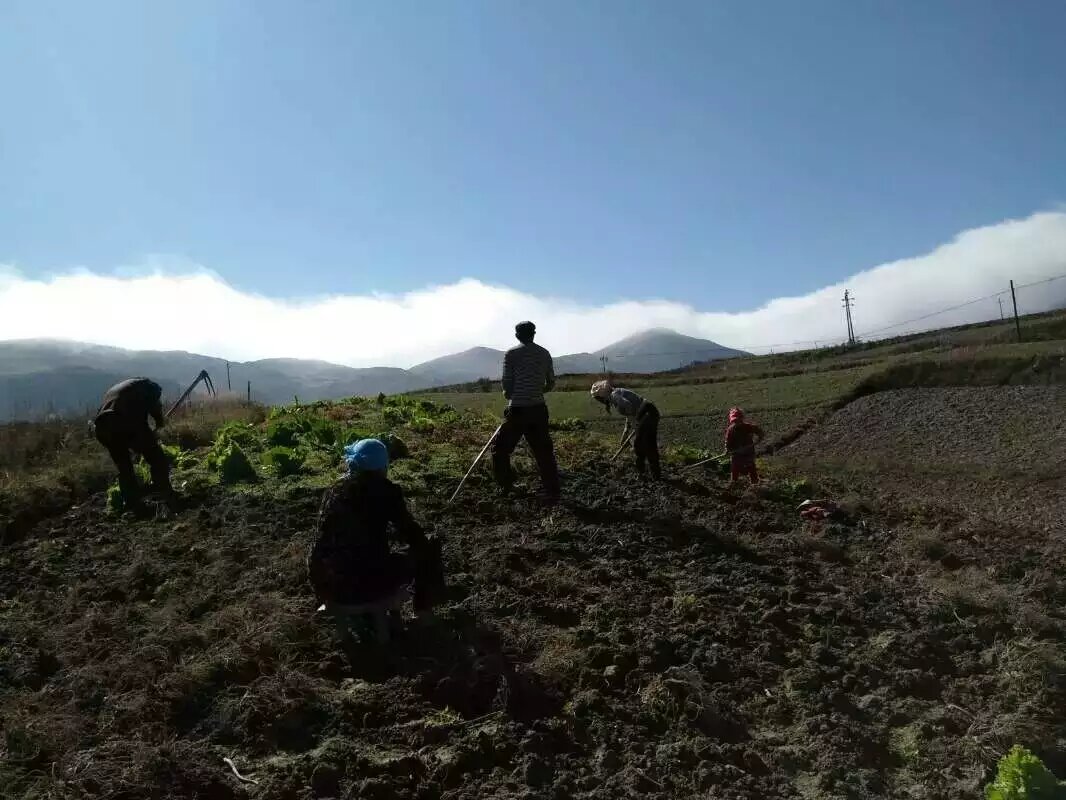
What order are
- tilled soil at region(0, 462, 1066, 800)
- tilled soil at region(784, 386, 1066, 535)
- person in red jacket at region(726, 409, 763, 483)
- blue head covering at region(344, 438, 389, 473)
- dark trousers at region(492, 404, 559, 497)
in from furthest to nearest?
1. tilled soil at region(784, 386, 1066, 535)
2. person in red jacket at region(726, 409, 763, 483)
3. dark trousers at region(492, 404, 559, 497)
4. blue head covering at region(344, 438, 389, 473)
5. tilled soil at region(0, 462, 1066, 800)

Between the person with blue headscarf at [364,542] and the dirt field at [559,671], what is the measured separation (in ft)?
1.31

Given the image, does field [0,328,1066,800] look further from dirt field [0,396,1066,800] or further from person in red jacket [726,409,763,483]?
person in red jacket [726,409,763,483]

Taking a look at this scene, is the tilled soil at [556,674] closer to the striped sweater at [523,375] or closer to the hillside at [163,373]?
the striped sweater at [523,375]

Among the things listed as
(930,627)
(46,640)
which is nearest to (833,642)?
(930,627)

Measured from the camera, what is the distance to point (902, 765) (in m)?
3.87

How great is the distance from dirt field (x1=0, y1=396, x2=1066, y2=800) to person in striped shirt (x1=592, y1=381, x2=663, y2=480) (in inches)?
117

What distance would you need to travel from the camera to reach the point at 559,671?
185 inches

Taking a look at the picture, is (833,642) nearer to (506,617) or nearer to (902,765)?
(902,765)

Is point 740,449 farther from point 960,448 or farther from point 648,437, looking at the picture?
point 960,448

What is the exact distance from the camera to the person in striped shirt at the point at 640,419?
10.6 metres

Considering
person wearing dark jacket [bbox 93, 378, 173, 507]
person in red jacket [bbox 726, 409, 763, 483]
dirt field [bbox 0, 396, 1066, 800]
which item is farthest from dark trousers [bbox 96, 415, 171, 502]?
person in red jacket [bbox 726, 409, 763, 483]

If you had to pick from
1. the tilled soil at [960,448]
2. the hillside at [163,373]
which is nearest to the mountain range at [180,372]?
the hillside at [163,373]

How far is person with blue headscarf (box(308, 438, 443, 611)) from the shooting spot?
16.3 feet

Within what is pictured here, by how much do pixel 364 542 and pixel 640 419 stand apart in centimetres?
625
